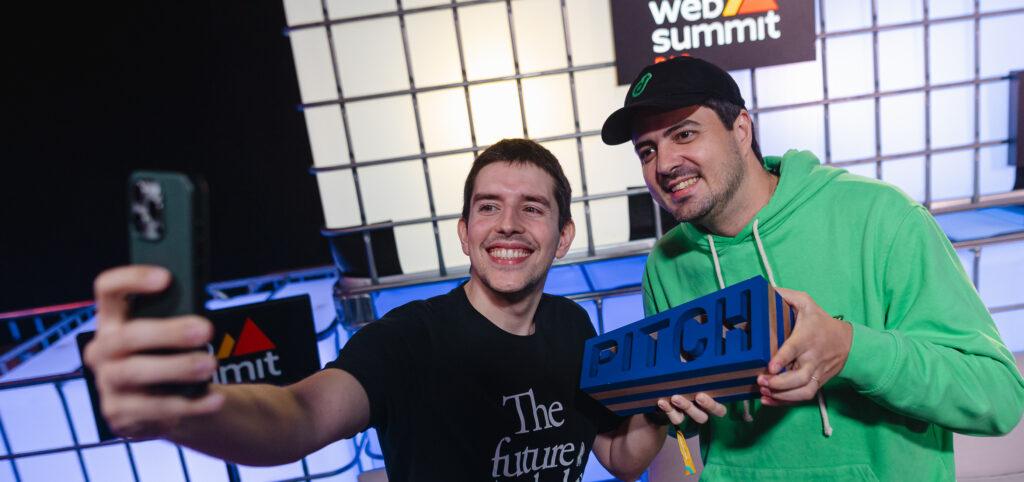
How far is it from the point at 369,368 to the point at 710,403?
696mm

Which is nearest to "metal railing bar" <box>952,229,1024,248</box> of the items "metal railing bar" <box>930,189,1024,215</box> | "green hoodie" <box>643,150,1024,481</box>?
"metal railing bar" <box>930,189,1024,215</box>

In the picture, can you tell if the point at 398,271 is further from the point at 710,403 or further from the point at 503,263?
the point at 710,403

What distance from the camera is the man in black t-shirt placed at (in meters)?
1.00

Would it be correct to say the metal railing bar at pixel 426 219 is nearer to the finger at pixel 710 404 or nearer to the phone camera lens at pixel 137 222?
the finger at pixel 710 404

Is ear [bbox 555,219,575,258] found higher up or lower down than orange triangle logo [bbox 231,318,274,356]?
higher up

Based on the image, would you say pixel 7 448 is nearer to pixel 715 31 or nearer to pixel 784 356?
pixel 784 356

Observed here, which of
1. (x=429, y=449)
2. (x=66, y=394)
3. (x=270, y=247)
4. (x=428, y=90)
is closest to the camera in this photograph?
(x=429, y=449)

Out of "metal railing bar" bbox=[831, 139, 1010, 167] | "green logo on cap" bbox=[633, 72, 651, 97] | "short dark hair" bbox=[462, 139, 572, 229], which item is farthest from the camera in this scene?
"metal railing bar" bbox=[831, 139, 1010, 167]

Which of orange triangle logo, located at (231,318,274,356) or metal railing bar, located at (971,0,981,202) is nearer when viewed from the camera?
orange triangle logo, located at (231,318,274,356)

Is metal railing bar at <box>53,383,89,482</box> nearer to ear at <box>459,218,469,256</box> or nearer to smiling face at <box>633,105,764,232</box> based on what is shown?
ear at <box>459,218,469,256</box>

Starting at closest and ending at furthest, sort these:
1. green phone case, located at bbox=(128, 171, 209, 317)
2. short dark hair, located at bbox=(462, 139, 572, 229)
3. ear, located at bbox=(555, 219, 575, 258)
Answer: green phone case, located at bbox=(128, 171, 209, 317) < short dark hair, located at bbox=(462, 139, 572, 229) < ear, located at bbox=(555, 219, 575, 258)

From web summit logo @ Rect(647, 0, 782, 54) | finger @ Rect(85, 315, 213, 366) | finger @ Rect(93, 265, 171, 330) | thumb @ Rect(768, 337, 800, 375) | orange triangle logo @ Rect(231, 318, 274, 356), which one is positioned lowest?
orange triangle logo @ Rect(231, 318, 274, 356)

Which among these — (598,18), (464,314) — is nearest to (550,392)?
(464,314)

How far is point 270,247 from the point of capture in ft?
12.8
